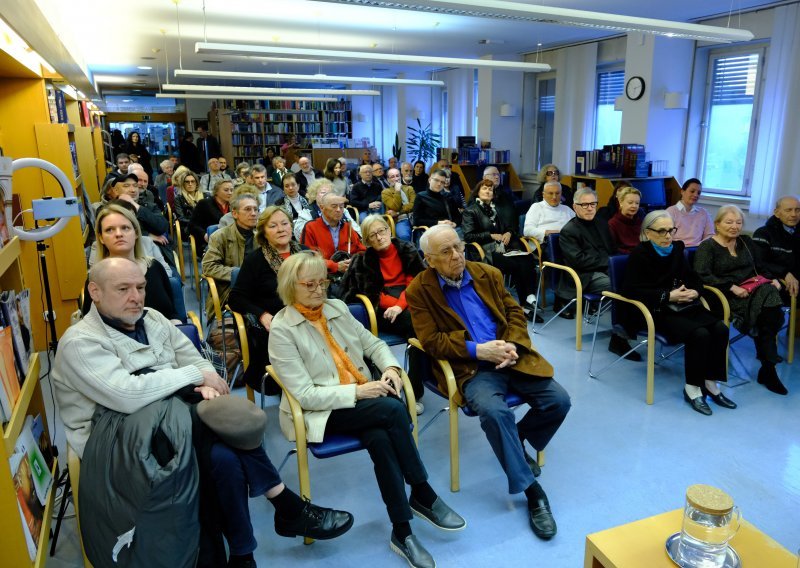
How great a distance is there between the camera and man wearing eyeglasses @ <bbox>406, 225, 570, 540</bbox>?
2.44 meters

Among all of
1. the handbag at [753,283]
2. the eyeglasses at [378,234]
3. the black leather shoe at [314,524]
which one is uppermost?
the eyeglasses at [378,234]

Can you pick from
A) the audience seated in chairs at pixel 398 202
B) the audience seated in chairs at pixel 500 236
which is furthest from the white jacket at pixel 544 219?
the audience seated in chairs at pixel 398 202

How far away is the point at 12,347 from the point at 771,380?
13.7ft

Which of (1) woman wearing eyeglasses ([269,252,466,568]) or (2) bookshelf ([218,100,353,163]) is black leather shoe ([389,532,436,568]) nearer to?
(1) woman wearing eyeglasses ([269,252,466,568])

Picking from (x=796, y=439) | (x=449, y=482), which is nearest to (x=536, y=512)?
(x=449, y=482)

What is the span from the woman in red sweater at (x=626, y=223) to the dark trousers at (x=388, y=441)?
10.4ft

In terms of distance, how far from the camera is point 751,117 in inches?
266

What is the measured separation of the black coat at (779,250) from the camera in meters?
4.18

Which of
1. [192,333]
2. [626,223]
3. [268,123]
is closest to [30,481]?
[192,333]

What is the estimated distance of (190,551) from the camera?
72.8 inches

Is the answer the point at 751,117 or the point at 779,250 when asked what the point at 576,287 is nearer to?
the point at 779,250

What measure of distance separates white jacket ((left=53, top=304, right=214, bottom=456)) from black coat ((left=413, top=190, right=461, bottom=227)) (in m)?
4.23

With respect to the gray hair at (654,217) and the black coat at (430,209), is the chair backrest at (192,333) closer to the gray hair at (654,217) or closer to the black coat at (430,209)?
the gray hair at (654,217)

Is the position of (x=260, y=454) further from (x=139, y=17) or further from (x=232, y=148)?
(x=232, y=148)
